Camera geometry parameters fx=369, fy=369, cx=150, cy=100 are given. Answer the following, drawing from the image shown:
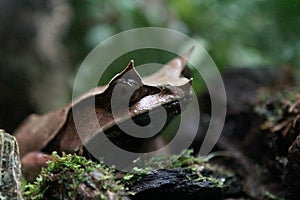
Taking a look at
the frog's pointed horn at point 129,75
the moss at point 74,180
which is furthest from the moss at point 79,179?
the frog's pointed horn at point 129,75

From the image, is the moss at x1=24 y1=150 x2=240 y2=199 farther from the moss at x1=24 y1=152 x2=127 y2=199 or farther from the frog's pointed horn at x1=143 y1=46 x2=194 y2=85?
the frog's pointed horn at x1=143 y1=46 x2=194 y2=85

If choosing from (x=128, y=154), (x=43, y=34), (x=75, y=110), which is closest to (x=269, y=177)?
(x=128, y=154)

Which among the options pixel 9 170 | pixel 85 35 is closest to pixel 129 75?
pixel 9 170

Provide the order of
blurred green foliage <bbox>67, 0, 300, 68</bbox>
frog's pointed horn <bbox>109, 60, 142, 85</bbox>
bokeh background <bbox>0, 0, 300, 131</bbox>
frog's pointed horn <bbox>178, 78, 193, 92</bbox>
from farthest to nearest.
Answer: blurred green foliage <bbox>67, 0, 300, 68</bbox> → bokeh background <bbox>0, 0, 300, 131</bbox> → frog's pointed horn <bbox>178, 78, 193, 92</bbox> → frog's pointed horn <bbox>109, 60, 142, 85</bbox>

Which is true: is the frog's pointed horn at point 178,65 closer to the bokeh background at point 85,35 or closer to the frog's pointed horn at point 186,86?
the frog's pointed horn at point 186,86

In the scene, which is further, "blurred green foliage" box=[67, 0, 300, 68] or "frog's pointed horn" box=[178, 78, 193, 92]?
"blurred green foliage" box=[67, 0, 300, 68]

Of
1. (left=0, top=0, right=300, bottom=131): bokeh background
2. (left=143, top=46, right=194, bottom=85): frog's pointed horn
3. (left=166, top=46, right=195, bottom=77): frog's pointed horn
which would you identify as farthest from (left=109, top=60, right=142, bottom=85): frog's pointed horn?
(left=0, top=0, right=300, bottom=131): bokeh background

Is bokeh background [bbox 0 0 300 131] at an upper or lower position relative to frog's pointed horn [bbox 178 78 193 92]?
upper

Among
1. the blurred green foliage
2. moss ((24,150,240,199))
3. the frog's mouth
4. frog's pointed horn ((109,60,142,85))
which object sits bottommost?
moss ((24,150,240,199))
